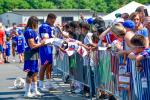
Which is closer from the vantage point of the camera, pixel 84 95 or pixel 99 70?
pixel 99 70

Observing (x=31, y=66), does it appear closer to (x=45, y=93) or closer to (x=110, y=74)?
(x=45, y=93)

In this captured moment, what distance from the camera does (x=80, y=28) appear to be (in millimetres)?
12242

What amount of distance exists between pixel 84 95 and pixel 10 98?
1.90m

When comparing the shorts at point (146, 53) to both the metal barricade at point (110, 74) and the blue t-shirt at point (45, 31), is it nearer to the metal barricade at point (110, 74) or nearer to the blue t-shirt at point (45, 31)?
the metal barricade at point (110, 74)

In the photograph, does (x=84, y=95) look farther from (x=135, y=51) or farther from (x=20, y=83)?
(x=135, y=51)

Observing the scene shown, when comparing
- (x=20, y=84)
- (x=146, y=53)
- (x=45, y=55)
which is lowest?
(x=20, y=84)

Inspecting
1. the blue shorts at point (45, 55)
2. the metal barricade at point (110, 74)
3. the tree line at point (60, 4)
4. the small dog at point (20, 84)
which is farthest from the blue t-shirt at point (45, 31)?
the tree line at point (60, 4)

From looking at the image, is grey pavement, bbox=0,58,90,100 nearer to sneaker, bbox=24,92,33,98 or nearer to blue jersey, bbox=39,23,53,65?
sneaker, bbox=24,92,33,98

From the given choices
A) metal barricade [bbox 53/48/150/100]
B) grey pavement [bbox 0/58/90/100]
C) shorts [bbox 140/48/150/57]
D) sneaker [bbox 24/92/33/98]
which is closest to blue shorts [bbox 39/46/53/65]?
metal barricade [bbox 53/48/150/100]

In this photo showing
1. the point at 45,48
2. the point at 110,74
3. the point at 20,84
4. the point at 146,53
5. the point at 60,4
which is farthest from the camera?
the point at 60,4

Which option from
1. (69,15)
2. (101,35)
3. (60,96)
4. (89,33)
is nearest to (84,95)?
(60,96)

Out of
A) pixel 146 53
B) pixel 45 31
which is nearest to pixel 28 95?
pixel 45 31

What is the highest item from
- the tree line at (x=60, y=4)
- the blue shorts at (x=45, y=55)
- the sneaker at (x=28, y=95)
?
the tree line at (x=60, y=4)

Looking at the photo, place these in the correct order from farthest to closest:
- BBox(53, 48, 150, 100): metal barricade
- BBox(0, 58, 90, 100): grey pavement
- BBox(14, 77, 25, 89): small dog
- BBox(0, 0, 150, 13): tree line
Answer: BBox(0, 0, 150, 13): tree line
BBox(14, 77, 25, 89): small dog
BBox(0, 58, 90, 100): grey pavement
BBox(53, 48, 150, 100): metal barricade
